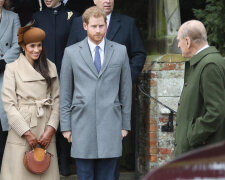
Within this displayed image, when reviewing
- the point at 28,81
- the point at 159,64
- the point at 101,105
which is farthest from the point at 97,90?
the point at 159,64

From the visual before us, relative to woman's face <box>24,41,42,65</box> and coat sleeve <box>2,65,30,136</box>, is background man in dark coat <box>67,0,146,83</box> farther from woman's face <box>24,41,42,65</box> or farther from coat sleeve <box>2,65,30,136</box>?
coat sleeve <box>2,65,30,136</box>

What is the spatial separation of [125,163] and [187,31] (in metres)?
3.30

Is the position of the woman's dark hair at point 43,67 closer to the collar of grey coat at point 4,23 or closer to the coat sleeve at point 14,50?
the coat sleeve at point 14,50

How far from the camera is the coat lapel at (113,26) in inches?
185

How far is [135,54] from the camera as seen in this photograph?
15.5 feet

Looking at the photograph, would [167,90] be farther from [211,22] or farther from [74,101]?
[74,101]

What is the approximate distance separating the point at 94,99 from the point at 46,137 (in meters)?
0.65

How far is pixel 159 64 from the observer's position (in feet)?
17.2

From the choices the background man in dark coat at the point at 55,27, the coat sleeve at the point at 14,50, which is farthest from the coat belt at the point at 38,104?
the background man in dark coat at the point at 55,27

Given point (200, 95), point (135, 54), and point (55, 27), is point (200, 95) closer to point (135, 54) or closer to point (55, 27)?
point (135, 54)

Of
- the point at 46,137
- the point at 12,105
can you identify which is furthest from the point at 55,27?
the point at 46,137

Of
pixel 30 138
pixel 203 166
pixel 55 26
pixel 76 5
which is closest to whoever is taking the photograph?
pixel 203 166

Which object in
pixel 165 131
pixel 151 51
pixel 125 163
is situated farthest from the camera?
pixel 151 51

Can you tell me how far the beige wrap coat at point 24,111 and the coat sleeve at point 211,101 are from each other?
1748 mm
